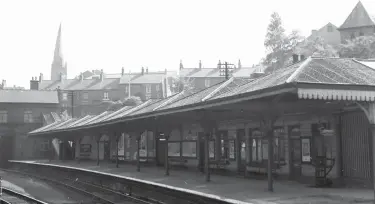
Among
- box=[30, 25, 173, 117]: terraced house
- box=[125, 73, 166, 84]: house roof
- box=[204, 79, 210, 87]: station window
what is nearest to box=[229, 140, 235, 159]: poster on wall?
box=[30, 25, 173, 117]: terraced house

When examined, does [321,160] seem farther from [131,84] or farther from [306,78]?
[131,84]

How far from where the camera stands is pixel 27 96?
191 ft

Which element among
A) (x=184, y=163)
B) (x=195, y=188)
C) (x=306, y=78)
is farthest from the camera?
(x=184, y=163)

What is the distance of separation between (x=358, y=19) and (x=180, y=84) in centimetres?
3734

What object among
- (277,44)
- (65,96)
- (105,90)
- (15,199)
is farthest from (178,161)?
(65,96)

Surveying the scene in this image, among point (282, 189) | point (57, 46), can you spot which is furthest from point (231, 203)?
point (57, 46)

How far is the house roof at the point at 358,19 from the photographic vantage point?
74312 mm

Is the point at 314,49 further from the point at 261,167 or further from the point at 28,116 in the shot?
the point at 261,167

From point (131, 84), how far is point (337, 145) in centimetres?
8091

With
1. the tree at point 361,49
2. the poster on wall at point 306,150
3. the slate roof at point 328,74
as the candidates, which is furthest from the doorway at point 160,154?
the tree at point 361,49

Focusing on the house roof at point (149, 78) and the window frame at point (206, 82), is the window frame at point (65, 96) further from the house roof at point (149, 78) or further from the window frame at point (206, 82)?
the window frame at point (206, 82)

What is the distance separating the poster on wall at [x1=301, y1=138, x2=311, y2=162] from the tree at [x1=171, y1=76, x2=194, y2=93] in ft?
261

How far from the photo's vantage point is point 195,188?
15.2m

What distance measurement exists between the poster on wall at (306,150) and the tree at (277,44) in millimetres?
46160
